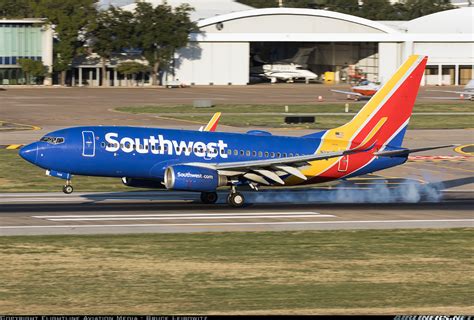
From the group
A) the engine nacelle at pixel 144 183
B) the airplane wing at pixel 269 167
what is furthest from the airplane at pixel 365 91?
the engine nacelle at pixel 144 183

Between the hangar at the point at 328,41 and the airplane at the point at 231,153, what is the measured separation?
390 feet

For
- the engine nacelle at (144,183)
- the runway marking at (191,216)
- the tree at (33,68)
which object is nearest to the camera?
the runway marking at (191,216)

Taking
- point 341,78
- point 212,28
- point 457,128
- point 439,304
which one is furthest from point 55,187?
point 341,78

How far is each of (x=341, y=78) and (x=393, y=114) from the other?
139 m

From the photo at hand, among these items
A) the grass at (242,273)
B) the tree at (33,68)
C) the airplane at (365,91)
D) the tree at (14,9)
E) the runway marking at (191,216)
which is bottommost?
the grass at (242,273)

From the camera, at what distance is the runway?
136 feet

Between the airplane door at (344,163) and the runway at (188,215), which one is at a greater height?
the airplane door at (344,163)

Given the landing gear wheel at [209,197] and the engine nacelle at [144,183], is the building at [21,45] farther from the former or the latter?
the engine nacelle at [144,183]

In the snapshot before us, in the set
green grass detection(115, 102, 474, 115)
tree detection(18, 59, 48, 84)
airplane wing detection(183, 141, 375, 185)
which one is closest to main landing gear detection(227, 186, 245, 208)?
airplane wing detection(183, 141, 375, 185)

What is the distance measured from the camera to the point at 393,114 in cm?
5016

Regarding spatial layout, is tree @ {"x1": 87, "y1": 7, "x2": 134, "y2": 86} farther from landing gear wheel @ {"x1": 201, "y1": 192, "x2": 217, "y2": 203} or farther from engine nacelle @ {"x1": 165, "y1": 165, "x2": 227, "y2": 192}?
engine nacelle @ {"x1": 165, "y1": 165, "x2": 227, "y2": 192}

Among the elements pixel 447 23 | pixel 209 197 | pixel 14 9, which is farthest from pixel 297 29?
pixel 209 197

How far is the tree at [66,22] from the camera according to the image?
157375 millimetres

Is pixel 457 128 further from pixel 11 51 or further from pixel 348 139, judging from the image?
pixel 11 51
